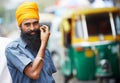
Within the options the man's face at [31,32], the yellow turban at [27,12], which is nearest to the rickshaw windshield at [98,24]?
the yellow turban at [27,12]

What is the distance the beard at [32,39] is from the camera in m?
5.29

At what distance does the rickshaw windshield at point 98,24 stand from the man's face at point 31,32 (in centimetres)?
980

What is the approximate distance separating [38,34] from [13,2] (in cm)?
2883

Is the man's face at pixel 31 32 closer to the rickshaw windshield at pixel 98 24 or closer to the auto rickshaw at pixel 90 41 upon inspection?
the auto rickshaw at pixel 90 41

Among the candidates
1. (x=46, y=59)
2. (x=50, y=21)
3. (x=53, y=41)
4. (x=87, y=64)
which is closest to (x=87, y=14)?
(x=87, y=64)

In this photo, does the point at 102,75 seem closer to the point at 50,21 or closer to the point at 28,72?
the point at 28,72

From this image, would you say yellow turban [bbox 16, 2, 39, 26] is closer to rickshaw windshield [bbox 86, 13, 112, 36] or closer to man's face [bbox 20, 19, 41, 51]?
man's face [bbox 20, 19, 41, 51]

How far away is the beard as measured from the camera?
17.3ft

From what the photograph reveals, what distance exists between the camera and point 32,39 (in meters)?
5.32

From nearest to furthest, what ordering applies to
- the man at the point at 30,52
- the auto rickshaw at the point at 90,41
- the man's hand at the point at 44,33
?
1. the man at the point at 30,52
2. the man's hand at the point at 44,33
3. the auto rickshaw at the point at 90,41

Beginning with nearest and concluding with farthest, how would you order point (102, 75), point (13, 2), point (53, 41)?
1. point (102, 75)
2. point (53, 41)
3. point (13, 2)

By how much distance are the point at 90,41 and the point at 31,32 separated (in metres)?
9.66

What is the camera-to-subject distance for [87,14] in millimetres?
15164

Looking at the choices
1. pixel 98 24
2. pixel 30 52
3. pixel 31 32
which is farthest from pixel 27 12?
pixel 98 24
